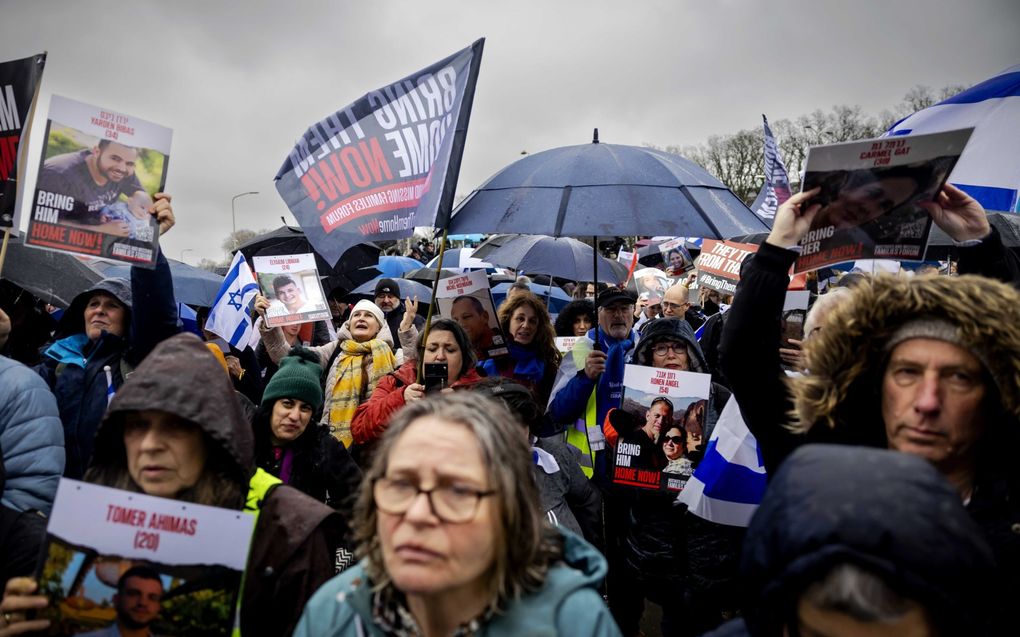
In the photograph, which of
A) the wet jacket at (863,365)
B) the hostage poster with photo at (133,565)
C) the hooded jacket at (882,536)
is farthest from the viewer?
the hostage poster with photo at (133,565)

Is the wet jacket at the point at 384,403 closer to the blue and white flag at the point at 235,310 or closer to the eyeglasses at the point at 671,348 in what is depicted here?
the eyeglasses at the point at 671,348

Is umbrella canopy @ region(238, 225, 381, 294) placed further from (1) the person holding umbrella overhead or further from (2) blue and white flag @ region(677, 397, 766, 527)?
(2) blue and white flag @ region(677, 397, 766, 527)

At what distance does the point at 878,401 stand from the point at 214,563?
1744 millimetres

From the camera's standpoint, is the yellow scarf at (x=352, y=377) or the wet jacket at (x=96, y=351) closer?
the wet jacket at (x=96, y=351)

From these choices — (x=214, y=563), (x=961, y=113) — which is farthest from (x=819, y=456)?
(x=961, y=113)

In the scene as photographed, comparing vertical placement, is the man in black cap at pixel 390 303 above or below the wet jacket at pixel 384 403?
above

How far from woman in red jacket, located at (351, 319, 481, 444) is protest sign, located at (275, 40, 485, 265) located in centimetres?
73

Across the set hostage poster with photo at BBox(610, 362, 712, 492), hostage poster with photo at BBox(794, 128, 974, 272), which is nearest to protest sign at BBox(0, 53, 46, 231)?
hostage poster with photo at BBox(610, 362, 712, 492)

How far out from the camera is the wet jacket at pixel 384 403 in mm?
3920

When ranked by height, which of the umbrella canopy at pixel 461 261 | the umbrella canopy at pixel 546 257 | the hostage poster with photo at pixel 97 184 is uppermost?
the umbrella canopy at pixel 461 261

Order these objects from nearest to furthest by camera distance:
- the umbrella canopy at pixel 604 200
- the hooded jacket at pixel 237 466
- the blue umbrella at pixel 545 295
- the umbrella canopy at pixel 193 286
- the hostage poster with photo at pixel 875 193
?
the hooded jacket at pixel 237 466 → the hostage poster with photo at pixel 875 193 → the umbrella canopy at pixel 604 200 → the umbrella canopy at pixel 193 286 → the blue umbrella at pixel 545 295

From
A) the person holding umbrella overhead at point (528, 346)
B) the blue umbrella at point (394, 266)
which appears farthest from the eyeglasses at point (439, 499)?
the blue umbrella at point (394, 266)

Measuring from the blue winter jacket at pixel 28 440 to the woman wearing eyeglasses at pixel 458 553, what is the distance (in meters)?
1.33

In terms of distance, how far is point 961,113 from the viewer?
369 cm
